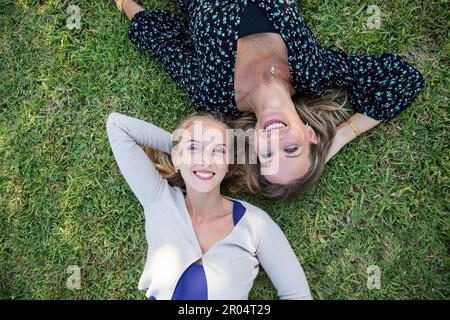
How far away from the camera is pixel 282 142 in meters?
2.29

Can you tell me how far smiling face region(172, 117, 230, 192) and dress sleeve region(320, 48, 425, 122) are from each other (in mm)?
833

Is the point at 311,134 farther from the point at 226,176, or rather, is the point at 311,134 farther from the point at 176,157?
the point at 176,157

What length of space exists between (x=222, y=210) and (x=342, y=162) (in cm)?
90

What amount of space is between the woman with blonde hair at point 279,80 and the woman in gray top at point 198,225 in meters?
0.24

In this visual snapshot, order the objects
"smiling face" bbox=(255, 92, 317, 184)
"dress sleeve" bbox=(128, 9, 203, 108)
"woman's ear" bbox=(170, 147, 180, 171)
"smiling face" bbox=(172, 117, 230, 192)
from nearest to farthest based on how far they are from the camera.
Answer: "smiling face" bbox=(255, 92, 317, 184) < "smiling face" bbox=(172, 117, 230, 192) < "woman's ear" bbox=(170, 147, 180, 171) < "dress sleeve" bbox=(128, 9, 203, 108)

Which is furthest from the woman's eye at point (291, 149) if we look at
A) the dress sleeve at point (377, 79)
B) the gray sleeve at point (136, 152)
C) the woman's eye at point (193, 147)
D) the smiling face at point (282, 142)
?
the gray sleeve at point (136, 152)

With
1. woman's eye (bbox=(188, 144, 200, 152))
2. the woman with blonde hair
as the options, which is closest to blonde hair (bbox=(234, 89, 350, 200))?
the woman with blonde hair

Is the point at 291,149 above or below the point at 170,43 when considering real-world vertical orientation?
below

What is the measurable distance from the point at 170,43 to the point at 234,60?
590 mm

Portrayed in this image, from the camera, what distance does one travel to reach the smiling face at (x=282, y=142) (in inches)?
90.2

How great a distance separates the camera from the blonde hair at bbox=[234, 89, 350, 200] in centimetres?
258

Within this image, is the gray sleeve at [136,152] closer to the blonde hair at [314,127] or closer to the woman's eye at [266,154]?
the blonde hair at [314,127]

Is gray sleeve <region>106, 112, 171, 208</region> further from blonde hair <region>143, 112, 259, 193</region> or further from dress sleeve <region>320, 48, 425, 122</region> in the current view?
dress sleeve <region>320, 48, 425, 122</region>

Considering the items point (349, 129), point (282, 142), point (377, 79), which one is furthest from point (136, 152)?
point (377, 79)
